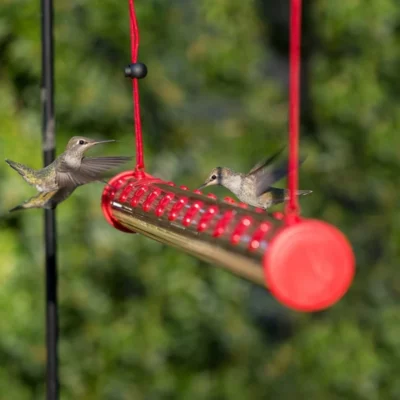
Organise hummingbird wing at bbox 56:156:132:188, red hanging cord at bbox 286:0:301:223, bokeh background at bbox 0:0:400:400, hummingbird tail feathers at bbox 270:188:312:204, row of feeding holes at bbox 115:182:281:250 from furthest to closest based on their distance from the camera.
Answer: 1. bokeh background at bbox 0:0:400:400
2. hummingbird tail feathers at bbox 270:188:312:204
3. hummingbird wing at bbox 56:156:132:188
4. row of feeding holes at bbox 115:182:281:250
5. red hanging cord at bbox 286:0:301:223

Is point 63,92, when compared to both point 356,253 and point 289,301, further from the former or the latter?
point 289,301

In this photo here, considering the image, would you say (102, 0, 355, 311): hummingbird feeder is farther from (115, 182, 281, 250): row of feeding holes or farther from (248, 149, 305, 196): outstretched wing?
(248, 149, 305, 196): outstretched wing

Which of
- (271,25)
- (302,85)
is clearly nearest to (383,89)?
(302,85)

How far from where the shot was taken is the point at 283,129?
148 inches

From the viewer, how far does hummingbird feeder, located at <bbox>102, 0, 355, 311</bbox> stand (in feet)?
2.83

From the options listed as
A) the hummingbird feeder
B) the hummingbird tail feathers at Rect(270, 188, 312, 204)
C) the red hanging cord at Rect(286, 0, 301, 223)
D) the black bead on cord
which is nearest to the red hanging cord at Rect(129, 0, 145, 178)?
the black bead on cord

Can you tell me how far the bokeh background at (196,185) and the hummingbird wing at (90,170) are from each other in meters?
1.24

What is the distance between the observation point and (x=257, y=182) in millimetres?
1364

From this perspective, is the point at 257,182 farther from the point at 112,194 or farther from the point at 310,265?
the point at 310,265

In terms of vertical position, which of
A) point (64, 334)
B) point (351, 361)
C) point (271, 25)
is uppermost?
point (271, 25)

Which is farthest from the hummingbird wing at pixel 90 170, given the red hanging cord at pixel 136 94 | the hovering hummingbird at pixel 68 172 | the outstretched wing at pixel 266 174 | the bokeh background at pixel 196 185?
the bokeh background at pixel 196 185

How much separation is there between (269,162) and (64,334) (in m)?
1.99

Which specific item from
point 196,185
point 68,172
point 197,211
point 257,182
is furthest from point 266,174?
point 196,185

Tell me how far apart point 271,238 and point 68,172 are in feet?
1.96
